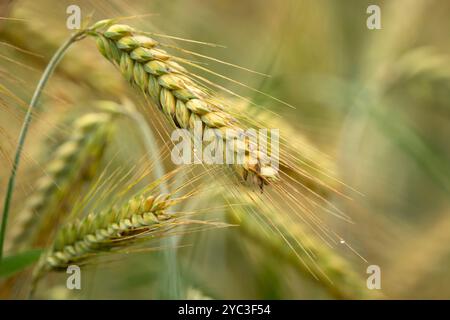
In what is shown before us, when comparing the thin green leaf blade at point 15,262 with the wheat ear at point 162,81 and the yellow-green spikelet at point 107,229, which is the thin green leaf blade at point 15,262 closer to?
the yellow-green spikelet at point 107,229

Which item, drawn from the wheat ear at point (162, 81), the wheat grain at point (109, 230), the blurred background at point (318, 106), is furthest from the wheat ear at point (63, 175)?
the wheat ear at point (162, 81)

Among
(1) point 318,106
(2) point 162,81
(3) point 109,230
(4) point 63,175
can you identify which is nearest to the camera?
(2) point 162,81

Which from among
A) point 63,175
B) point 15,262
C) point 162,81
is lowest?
point 15,262

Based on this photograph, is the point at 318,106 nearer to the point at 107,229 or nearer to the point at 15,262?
the point at 107,229

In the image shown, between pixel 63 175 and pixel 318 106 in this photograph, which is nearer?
pixel 63 175

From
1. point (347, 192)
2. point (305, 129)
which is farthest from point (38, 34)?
point (347, 192)

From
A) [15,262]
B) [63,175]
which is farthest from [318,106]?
[15,262]

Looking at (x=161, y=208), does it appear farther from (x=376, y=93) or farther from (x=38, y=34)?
(x=376, y=93)
